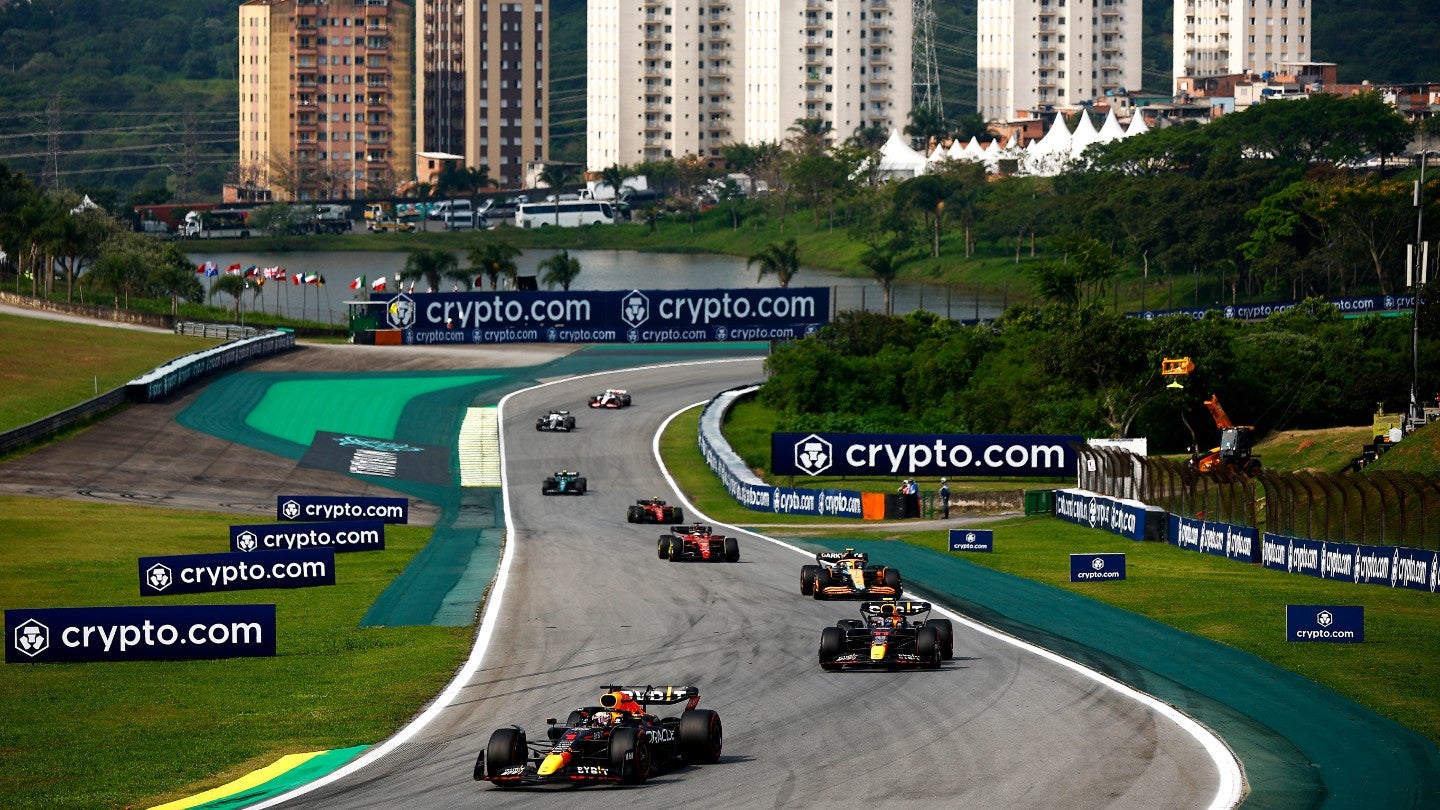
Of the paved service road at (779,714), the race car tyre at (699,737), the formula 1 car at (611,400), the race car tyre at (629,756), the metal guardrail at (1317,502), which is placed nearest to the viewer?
the paved service road at (779,714)

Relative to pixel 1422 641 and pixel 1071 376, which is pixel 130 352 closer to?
pixel 1071 376

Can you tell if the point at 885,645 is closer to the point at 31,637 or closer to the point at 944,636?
the point at 944,636

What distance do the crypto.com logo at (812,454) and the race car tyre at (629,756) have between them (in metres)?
50.2

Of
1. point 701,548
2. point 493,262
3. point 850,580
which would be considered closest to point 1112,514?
point 701,548

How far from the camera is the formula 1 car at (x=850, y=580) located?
3875 cm

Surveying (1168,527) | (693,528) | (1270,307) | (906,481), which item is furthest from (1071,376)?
(1270,307)

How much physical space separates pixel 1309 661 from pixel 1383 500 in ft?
37.6

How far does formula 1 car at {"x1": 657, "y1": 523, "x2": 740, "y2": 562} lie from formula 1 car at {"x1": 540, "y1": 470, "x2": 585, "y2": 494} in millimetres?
26224

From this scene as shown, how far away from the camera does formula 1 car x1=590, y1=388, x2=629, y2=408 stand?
98.7 meters

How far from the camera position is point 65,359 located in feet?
339

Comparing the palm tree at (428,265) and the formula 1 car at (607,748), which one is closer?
the formula 1 car at (607,748)

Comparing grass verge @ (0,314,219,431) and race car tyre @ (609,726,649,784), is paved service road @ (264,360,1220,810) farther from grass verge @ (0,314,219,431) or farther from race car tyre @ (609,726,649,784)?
grass verge @ (0,314,219,431)

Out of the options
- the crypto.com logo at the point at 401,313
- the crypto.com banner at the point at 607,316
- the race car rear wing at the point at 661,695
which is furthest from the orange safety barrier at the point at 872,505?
the crypto.com logo at the point at 401,313

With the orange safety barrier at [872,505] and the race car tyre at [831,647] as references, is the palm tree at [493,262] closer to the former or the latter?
the orange safety barrier at [872,505]
